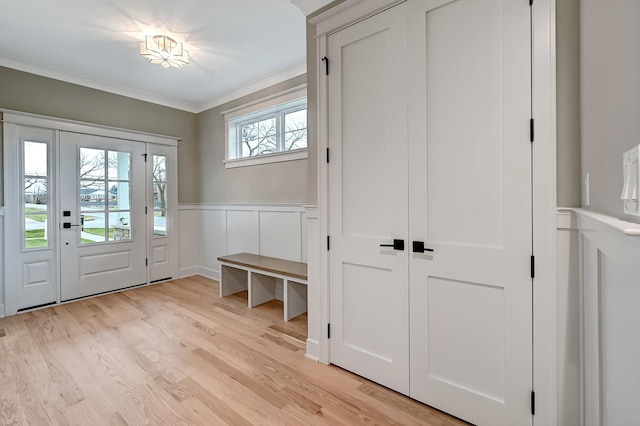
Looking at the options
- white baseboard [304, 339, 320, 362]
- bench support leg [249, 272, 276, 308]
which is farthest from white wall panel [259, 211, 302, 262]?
white baseboard [304, 339, 320, 362]

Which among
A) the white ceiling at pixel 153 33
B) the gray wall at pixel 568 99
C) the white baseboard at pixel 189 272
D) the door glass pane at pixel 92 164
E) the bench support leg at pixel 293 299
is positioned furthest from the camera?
the white baseboard at pixel 189 272

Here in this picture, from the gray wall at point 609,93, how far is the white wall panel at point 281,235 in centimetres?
272

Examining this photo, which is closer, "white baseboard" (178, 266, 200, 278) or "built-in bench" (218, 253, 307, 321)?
"built-in bench" (218, 253, 307, 321)

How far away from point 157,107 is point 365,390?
4608 millimetres

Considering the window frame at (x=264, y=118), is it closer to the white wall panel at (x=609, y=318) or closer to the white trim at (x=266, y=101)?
the white trim at (x=266, y=101)

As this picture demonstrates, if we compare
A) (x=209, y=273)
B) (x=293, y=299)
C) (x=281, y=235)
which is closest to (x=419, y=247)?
(x=293, y=299)

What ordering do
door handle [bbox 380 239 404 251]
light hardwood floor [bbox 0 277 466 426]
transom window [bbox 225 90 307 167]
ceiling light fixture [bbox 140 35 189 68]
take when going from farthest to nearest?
transom window [bbox 225 90 307 167], ceiling light fixture [bbox 140 35 189 68], door handle [bbox 380 239 404 251], light hardwood floor [bbox 0 277 466 426]

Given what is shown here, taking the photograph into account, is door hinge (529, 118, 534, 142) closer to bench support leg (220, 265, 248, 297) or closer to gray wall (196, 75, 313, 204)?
gray wall (196, 75, 313, 204)

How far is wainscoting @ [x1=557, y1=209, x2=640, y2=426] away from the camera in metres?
0.70

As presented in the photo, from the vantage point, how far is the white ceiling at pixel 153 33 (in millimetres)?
2416

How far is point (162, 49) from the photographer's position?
2.81 meters

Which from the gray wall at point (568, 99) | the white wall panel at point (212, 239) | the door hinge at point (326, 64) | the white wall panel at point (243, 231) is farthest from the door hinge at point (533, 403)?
the white wall panel at point (212, 239)

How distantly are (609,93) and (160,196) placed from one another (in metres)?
4.90

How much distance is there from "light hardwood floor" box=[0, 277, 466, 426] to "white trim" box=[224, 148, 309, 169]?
→ 5.89 ft
